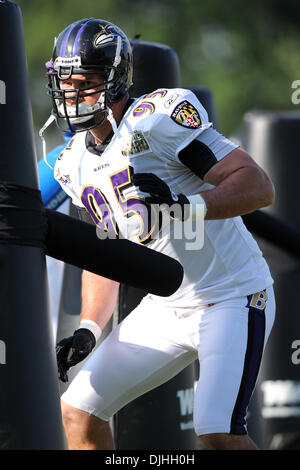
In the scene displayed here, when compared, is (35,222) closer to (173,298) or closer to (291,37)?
(173,298)

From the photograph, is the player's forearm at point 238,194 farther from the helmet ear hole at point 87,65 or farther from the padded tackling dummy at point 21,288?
the padded tackling dummy at point 21,288

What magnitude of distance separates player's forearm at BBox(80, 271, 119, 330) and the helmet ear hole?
0.56 m

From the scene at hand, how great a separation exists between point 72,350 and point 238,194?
2.49ft

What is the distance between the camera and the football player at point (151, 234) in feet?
10.3

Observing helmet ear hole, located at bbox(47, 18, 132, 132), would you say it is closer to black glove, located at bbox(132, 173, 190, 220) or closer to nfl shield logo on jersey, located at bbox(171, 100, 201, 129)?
nfl shield logo on jersey, located at bbox(171, 100, 201, 129)

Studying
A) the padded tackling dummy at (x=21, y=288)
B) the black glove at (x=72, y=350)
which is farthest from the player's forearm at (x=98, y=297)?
the padded tackling dummy at (x=21, y=288)

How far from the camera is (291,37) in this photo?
24156 mm

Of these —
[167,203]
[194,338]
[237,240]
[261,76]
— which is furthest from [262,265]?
[261,76]

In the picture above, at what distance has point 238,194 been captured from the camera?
9.78 feet

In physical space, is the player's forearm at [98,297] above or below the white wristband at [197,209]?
below

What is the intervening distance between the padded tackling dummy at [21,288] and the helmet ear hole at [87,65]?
100 cm

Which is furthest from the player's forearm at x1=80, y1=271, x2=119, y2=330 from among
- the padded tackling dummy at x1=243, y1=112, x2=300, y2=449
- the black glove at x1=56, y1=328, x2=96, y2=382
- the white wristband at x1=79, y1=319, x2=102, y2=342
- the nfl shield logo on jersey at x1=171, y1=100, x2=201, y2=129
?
the padded tackling dummy at x1=243, y1=112, x2=300, y2=449

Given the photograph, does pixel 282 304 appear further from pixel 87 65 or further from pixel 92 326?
pixel 87 65
